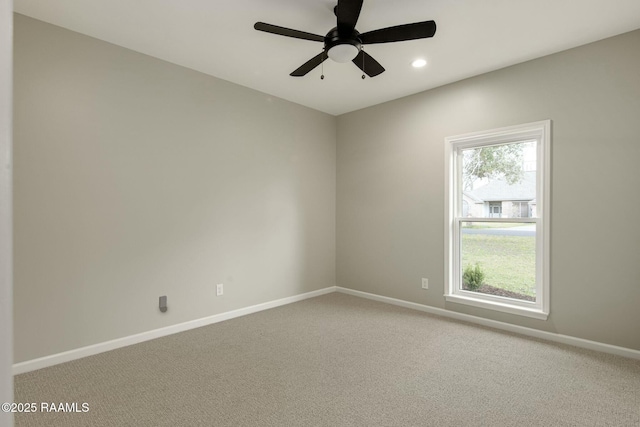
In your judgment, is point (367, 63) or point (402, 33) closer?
point (402, 33)

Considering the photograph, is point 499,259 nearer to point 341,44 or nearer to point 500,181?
point 500,181

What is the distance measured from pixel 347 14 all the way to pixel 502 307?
10.0ft

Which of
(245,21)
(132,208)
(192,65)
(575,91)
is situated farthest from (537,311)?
(192,65)

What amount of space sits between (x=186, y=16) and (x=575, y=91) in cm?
333

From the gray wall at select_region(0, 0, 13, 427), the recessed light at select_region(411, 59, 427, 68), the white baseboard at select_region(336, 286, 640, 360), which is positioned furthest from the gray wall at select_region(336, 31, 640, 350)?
the gray wall at select_region(0, 0, 13, 427)

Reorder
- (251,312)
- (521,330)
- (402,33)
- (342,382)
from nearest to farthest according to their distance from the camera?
(402,33) < (342,382) < (521,330) < (251,312)

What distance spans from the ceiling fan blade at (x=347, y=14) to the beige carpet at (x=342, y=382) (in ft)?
7.83

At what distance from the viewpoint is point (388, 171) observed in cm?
431

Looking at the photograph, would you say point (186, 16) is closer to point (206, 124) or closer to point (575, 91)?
point (206, 124)

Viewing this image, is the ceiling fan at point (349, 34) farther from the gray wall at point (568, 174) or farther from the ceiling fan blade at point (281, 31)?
the gray wall at point (568, 174)

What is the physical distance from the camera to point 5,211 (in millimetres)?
419

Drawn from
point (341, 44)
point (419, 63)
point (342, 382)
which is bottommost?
point (342, 382)

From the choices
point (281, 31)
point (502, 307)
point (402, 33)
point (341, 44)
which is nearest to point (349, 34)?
point (341, 44)

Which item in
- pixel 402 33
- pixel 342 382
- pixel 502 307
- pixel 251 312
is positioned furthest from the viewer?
pixel 251 312
